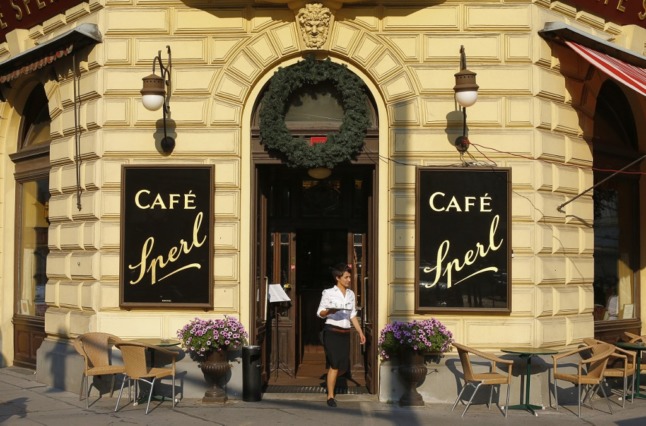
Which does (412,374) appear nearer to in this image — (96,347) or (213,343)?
(213,343)

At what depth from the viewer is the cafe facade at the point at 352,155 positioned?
1248cm

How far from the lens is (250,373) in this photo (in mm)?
12305

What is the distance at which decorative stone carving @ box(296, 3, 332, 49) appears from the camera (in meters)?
12.6

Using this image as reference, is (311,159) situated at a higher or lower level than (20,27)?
lower

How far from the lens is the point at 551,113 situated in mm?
12742

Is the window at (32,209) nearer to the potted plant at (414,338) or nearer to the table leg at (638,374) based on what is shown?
the potted plant at (414,338)

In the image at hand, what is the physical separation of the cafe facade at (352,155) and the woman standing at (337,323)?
1.98 feet

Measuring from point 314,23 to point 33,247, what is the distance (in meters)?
6.66

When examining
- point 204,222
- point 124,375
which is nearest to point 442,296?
point 204,222

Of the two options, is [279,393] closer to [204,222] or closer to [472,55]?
[204,222]

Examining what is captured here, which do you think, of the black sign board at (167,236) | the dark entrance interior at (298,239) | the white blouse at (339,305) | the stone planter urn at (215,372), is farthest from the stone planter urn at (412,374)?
the black sign board at (167,236)

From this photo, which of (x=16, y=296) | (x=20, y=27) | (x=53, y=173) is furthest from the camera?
(x=16, y=296)

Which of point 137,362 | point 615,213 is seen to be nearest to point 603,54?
point 615,213

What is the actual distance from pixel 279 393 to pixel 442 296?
267 centimetres
